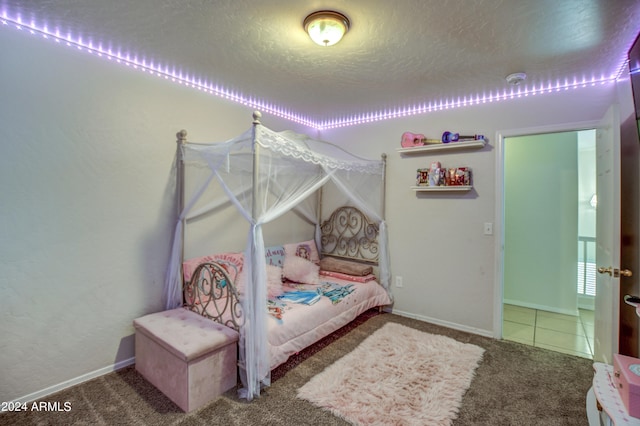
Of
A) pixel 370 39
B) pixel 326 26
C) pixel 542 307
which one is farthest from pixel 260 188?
pixel 542 307

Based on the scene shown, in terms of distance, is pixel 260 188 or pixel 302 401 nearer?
pixel 302 401

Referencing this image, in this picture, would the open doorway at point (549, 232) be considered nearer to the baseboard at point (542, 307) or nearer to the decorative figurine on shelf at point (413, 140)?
the baseboard at point (542, 307)

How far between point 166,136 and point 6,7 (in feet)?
3.97

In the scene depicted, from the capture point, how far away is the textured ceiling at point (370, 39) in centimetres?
184

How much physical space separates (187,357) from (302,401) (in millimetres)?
853

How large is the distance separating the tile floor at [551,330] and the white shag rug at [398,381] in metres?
0.85

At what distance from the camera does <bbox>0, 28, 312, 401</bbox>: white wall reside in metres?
2.09

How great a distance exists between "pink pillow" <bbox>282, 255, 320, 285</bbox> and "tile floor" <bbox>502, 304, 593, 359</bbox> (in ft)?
7.19

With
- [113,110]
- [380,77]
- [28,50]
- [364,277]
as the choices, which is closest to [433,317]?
[364,277]

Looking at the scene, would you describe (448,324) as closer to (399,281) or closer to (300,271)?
(399,281)

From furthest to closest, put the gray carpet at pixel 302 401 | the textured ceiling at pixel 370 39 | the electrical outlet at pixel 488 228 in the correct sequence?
the electrical outlet at pixel 488 228 → the gray carpet at pixel 302 401 → the textured ceiling at pixel 370 39

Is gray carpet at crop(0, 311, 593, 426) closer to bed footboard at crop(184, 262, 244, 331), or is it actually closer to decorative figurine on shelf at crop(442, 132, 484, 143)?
bed footboard at crop(184, 262, 244, 331)

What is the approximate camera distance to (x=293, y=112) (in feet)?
13.4


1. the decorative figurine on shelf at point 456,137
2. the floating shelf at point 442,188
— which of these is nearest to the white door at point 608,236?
the decorative figurine on shelf at point 456,137
